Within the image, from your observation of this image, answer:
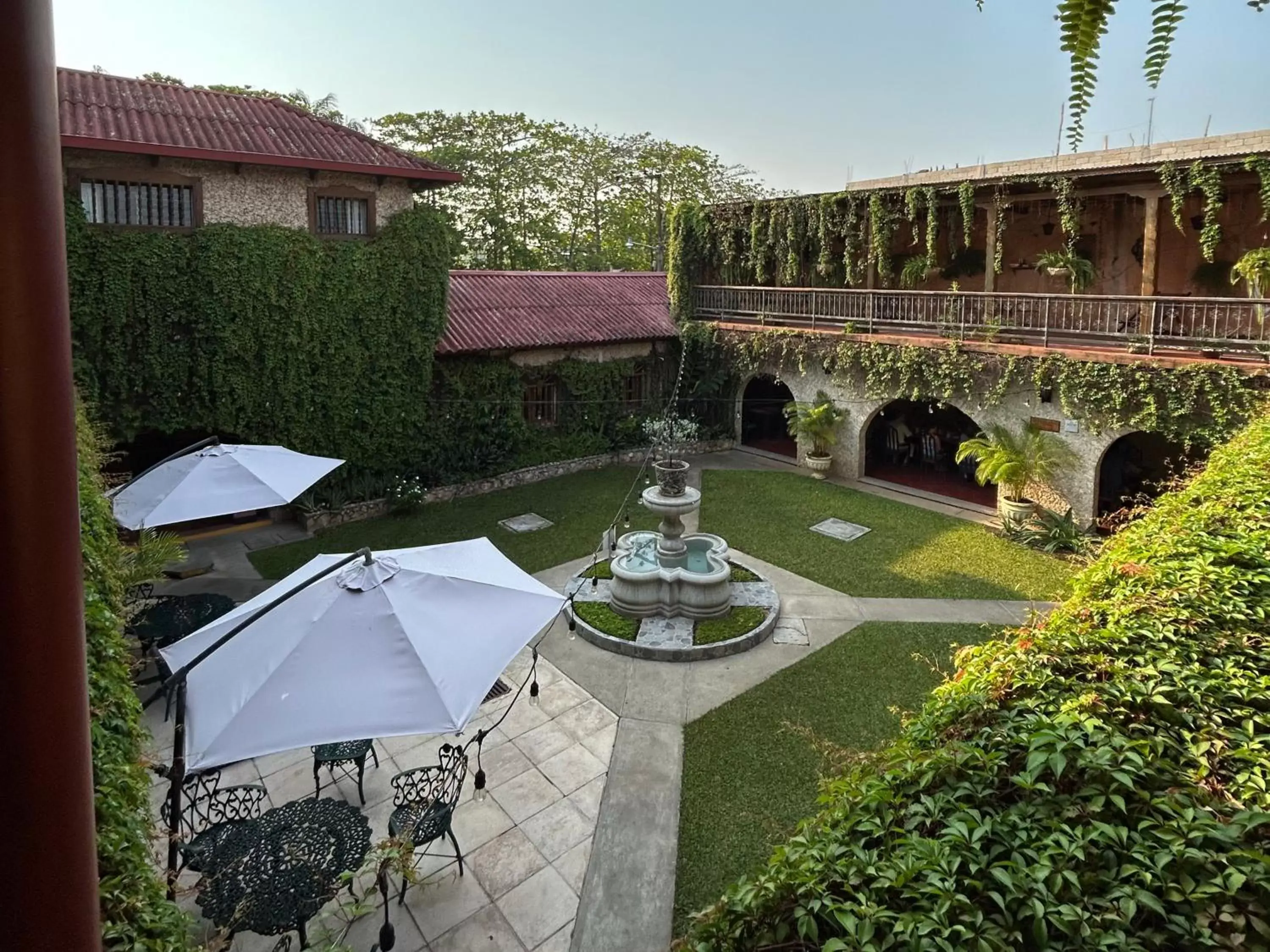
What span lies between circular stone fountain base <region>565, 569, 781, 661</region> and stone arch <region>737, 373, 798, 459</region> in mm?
10301

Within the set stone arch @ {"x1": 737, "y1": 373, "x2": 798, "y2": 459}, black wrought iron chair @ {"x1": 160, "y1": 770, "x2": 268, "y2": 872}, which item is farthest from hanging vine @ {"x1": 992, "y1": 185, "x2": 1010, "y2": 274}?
black wrought iron chair @ {"x1": 160, "y1": 770, "x2": 268, "y2": 872}

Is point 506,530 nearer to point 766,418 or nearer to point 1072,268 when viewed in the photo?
point 766,418

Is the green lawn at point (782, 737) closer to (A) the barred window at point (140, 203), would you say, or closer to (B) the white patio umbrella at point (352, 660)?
(B) the white patio umbrella at point (352, 660)

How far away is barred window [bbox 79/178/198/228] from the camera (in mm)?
12523

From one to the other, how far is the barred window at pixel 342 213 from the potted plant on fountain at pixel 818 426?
10828 millimetres

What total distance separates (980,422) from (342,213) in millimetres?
14191

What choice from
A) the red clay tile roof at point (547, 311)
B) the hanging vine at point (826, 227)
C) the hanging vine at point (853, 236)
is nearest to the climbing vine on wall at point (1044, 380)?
the hanging vine at point (826, 227)

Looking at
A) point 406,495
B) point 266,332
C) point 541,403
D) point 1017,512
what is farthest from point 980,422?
point 266,332

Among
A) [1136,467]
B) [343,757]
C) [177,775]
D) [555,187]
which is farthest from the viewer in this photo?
[555,187]

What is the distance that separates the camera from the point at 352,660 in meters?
5.61

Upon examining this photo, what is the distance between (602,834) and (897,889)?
15.6 feet

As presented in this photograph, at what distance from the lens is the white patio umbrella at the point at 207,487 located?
942 centimetres

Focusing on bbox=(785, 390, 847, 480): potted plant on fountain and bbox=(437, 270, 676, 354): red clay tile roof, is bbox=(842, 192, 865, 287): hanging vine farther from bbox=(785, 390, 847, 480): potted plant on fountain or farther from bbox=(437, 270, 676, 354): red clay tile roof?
bbox=(437, 270, 676, 354): red clay tile roof

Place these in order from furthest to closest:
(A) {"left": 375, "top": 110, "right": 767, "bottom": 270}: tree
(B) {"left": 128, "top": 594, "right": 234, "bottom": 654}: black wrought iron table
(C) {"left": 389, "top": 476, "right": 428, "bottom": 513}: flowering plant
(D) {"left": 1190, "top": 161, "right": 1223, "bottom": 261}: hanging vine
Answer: (A) {"left": 375, "top": 110, "right": 767, "bottom": 270}: tree < (C) {"left": 389, "top": 476, "right": 428, "bottom": 513}: flowering plant < (D) {"left": 1190, "top": 161, "right": 1223, "bottom": 261}: hanging vine < (B) {"left": 128, "top": 594, "right": 234, "bottom": 654}: black wrought iron table
